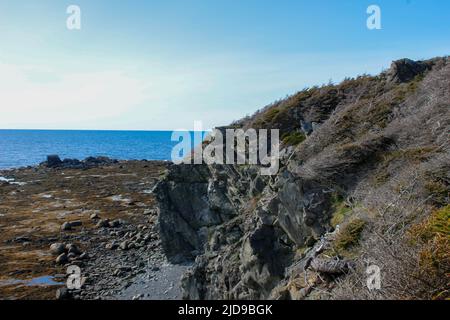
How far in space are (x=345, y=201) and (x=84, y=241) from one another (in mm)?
23769

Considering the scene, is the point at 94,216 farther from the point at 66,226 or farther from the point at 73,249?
the point at 73,249

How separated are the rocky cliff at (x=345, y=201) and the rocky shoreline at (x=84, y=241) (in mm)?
→ 6347

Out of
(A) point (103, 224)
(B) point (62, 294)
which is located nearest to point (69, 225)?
(A) point (103, 224)

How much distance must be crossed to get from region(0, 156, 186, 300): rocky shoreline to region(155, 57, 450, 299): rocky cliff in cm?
635

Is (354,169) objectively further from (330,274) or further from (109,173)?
(109,173)

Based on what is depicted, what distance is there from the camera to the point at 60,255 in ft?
83.6

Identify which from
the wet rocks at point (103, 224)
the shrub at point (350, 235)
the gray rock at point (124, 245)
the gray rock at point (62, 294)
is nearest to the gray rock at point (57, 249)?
the gray rock at point (124, 245)

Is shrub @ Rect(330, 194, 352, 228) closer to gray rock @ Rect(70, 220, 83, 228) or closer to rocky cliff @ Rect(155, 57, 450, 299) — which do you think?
rocky cliff @ Rect(155, 57, 450, 299)

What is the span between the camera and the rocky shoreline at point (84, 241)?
21.0 meters

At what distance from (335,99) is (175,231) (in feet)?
43.1

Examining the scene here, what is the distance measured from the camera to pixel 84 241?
29062 millimetres

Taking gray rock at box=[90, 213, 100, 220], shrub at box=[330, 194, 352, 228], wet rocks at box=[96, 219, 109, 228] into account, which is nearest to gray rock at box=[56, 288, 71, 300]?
wet rocks at box=[96, 219, 109, 228]

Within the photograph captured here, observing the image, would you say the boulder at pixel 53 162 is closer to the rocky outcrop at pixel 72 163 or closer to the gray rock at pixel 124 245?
the rocky outcrop at pixel 72 163
